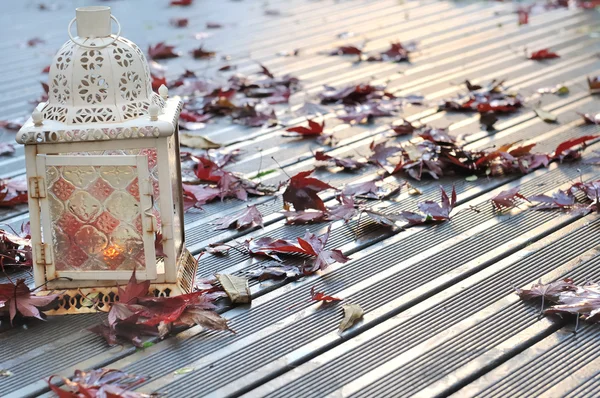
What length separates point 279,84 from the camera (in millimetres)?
3613

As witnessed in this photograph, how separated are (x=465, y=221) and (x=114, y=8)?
4401mm

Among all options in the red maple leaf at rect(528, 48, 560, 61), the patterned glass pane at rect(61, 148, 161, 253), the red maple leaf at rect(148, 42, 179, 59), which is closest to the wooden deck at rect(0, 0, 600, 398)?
the patterned glass pane at rect(61, 148, 161, 253)

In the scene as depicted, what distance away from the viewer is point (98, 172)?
1.67m

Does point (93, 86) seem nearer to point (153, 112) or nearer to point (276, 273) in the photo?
point (153, 112)

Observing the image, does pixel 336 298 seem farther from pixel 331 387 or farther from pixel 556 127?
pixel 556 127

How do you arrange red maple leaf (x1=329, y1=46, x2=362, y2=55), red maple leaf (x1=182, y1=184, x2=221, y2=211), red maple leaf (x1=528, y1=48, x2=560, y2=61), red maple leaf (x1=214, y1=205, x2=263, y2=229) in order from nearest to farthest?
red maple leaf (x1=214, y1=205, x2=263, y2=229) → red maple leaf (x1=182, y1=184, x2=221, y2=211) → red maple leaf (x1=528, y1=48, x2=560, y2=61) → red maple leaf (x1=329, y1=46, x2=362, y2=55)

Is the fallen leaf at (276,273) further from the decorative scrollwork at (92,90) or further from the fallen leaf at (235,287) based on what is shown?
the decorative scrollwork at (92,90)

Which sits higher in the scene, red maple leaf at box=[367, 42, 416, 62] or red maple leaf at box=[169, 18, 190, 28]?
red maple leaf at box=[367, 42, 416, 62]

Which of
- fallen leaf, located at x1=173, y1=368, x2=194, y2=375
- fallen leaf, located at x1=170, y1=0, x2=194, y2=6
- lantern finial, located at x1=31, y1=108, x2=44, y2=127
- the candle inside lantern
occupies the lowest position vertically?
fallen leaf, located at x1=173, y1=368, x2=194, y2=375

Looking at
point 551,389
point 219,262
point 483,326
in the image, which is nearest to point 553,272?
point 483,326

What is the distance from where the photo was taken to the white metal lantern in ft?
5.40

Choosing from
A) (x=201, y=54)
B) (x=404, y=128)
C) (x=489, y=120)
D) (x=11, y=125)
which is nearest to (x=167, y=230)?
(x=404, y=128)

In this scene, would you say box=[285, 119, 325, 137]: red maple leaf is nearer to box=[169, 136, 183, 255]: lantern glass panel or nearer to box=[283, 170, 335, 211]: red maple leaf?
box=[283, 170, 335, 211]: red maple leaf

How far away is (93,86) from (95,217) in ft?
0.93
